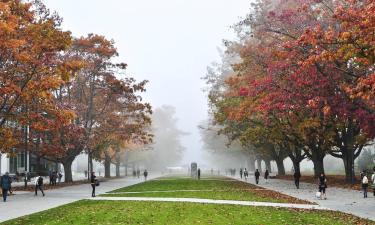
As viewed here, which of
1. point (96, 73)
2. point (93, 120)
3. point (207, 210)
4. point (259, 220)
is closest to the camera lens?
point (259, 220)

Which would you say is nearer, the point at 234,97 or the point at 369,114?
the point at 369,114

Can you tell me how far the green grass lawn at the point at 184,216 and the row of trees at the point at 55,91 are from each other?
35.7 feet

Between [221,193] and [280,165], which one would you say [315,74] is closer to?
[221,193]

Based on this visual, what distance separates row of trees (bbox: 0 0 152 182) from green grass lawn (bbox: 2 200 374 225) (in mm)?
10892

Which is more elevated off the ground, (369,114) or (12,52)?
(12,52)

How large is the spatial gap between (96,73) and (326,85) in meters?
27.9

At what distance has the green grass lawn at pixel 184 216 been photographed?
15672 mm

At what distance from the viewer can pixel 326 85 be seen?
1021 inches

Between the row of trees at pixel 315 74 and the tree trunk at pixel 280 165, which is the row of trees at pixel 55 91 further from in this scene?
the tree trunk at pixel 280 165

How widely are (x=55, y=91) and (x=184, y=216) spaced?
114 ft

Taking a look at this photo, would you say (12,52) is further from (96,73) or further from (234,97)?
(234,97)

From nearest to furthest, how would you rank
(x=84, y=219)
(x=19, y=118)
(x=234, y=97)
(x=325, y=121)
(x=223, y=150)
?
(x=84, y=219)
(x=19, y=118)
(x=325, y=121)
(x=234, y=97)
(x=223, y=150)

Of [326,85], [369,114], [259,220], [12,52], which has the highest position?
[12,52]

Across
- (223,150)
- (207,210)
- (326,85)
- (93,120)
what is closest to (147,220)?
(207,210)
